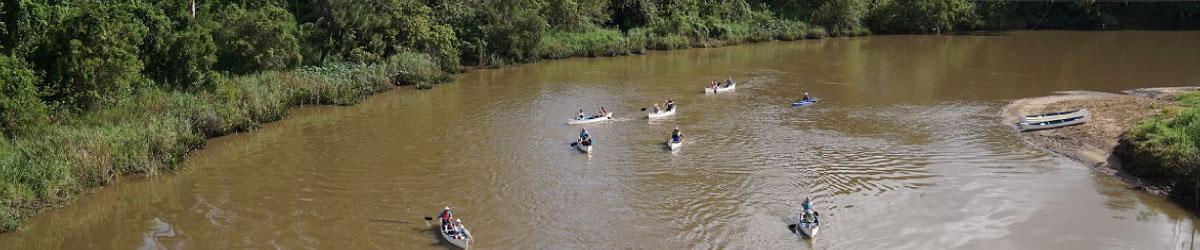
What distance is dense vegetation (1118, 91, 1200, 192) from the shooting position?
2509 centimetres

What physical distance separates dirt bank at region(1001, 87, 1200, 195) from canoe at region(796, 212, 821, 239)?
34.9ft

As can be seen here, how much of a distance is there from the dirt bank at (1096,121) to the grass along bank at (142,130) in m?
27.4

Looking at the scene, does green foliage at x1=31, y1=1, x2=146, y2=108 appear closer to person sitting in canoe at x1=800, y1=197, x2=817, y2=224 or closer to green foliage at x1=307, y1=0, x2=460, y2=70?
green foliage at x1=307, y1=0, x2=460, y2=70

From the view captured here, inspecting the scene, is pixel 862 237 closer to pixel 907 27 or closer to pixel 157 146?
pixel 157 146

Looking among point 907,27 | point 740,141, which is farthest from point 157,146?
point 907,27

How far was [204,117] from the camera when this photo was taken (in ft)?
103

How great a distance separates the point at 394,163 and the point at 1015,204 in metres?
18.4

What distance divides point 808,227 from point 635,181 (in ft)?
21.0

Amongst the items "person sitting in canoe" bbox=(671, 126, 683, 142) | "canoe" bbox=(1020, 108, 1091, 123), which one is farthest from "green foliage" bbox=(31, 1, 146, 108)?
"canoe" bbox=(1020, 108, 1091, 123)

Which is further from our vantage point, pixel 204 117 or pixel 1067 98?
pixel 1067 98

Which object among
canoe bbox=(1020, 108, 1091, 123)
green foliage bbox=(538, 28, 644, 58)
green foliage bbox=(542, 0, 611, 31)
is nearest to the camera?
canoe bbox=(1020, 108, 1091, 123)

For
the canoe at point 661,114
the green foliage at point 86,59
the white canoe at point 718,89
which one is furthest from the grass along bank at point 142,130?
the white canoe at point 718,89

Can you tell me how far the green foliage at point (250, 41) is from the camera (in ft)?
123

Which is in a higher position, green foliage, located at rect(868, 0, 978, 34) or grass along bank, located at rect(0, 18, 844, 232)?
green foliage, located at rect(868, 0, 978, 34)
